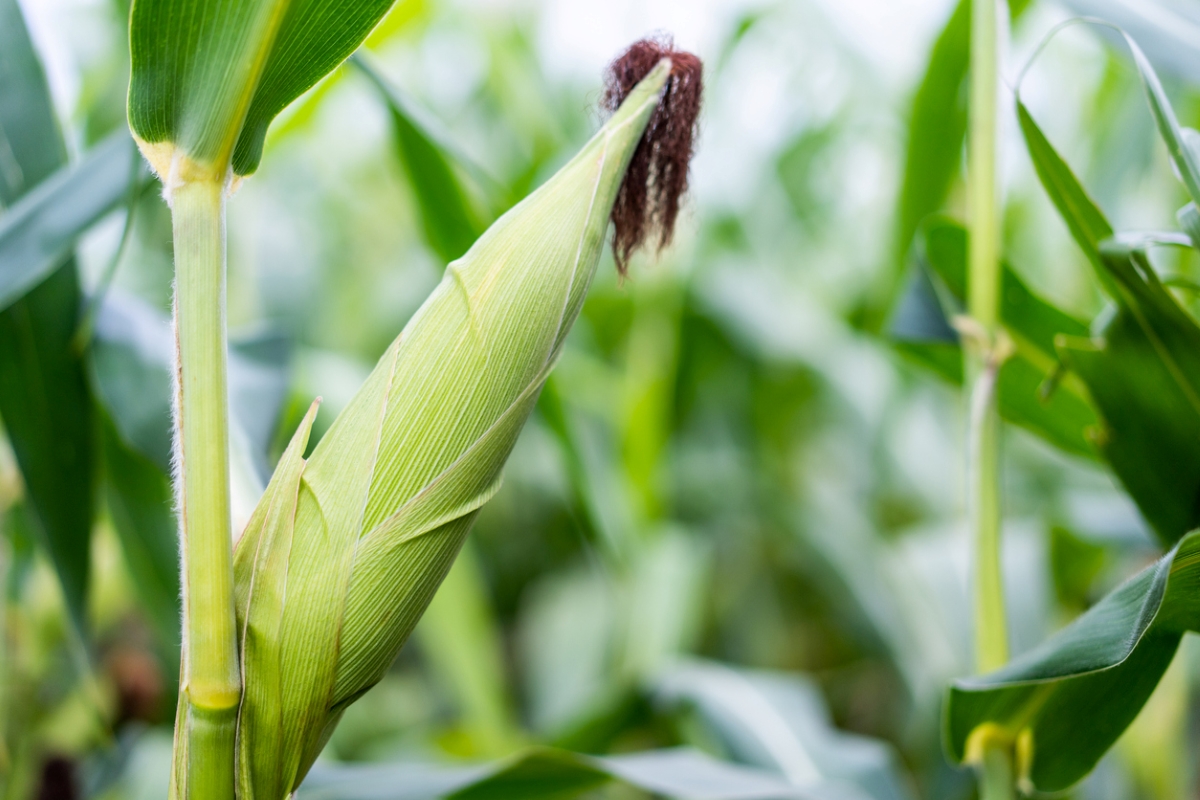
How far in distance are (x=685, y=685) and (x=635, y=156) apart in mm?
496

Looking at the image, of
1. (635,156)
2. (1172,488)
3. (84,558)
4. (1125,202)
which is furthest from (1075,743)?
(1125,202)

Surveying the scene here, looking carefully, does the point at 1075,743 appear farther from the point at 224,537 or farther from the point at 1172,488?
the point at 224,537

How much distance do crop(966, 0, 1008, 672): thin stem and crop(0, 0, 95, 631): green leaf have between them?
441 millimetres

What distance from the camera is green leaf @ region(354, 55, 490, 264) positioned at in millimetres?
454

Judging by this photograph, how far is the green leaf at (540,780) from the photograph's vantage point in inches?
15.7

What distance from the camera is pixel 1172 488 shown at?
0.37 m

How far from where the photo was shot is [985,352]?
1.24 feet

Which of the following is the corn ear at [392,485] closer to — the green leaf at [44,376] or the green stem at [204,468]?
the green stem at [204,468]

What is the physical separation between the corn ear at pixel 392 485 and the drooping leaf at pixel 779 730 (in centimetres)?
38

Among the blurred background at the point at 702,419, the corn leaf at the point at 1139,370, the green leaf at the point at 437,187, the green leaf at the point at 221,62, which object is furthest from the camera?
the blurred background at the point at 702,419

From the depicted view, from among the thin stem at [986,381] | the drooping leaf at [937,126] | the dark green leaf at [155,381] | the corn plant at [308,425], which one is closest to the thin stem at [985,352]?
the thin stem at [986,381]

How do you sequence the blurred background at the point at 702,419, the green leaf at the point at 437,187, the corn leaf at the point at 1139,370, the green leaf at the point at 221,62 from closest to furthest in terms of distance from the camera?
the green leaf at the point at 221,62 < the corn leaf at the point at 1139,370 < the green leaf at the point at 437,187 < the blurred background at the point at 702,419

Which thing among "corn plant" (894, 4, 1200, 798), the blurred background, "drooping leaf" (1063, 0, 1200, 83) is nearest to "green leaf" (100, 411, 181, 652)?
the blurred background

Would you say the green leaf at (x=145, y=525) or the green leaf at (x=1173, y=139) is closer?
the green leaf at (x=1173, y=139)
